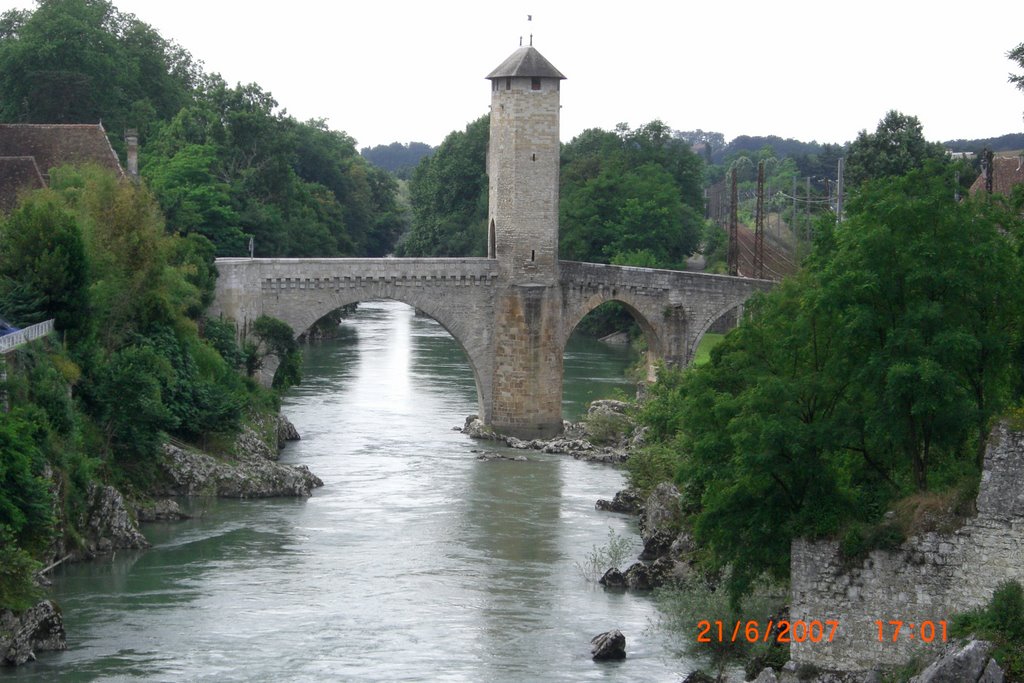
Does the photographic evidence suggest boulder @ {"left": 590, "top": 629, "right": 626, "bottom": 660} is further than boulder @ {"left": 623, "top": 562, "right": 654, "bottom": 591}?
No

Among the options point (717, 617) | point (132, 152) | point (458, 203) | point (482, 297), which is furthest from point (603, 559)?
point (458, 203)

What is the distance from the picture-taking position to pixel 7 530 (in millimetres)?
28844

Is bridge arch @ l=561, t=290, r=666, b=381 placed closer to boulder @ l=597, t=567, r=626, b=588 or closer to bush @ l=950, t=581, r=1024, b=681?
boulder @ l=597, t=567, r=626, b=588

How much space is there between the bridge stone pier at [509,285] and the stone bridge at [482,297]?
3 cm

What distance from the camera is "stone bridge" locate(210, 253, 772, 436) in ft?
168

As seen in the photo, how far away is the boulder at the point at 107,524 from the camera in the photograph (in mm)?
35812

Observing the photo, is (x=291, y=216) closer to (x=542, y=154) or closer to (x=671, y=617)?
(x=542, y=154)

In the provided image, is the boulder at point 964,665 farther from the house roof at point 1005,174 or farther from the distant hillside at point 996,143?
the distant hillside at point 996,143

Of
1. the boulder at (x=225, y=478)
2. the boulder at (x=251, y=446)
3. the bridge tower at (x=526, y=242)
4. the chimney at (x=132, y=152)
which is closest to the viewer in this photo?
the boulder at (x=225, y=478)

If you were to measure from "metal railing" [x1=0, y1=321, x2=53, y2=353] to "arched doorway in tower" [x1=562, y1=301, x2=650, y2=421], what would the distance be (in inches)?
692

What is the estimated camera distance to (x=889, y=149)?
72.4 meters

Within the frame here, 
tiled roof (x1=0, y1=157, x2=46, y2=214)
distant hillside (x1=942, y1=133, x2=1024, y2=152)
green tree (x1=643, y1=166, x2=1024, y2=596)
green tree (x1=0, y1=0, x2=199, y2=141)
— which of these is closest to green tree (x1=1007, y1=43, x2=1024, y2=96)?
green tree (x1=643, y1=166, x2=1024, y2=596)

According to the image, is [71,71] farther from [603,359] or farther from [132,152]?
[603,359]
